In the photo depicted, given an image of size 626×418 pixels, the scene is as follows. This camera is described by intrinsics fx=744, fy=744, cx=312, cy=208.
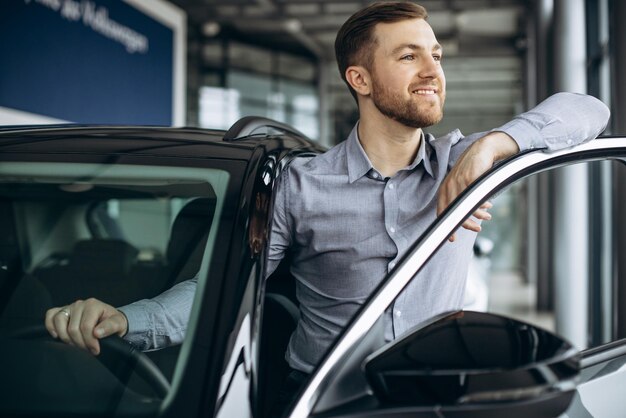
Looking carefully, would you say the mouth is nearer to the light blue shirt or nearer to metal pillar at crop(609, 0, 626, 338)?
the light blue shirt

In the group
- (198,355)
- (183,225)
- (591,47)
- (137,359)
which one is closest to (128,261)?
(183,225)

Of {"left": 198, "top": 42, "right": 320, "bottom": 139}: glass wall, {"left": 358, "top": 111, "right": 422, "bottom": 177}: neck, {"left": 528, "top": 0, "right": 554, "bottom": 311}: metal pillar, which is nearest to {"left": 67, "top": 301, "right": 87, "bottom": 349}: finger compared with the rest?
{"left": 358, "top": 111, "right": 422, "bottom": 177}: neck

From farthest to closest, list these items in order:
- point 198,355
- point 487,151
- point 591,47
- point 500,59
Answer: point 500,59 → point 591,47 → point 487,151 → point 198,355

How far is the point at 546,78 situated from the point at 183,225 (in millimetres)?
7699

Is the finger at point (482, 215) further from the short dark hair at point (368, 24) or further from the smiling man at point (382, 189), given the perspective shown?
the short dark hair at point (368, 24)

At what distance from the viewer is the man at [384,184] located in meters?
1.55

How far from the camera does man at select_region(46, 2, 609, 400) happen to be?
1549 mm

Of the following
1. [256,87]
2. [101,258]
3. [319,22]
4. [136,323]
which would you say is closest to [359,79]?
[101,258]

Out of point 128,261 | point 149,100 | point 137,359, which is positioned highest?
point 149,100

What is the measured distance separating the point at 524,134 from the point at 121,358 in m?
0.86

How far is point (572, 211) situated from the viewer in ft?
20.4

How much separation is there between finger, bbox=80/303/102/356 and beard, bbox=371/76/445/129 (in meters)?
0.82

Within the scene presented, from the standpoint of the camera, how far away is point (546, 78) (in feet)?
27.6

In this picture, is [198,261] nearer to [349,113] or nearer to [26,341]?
[26,341]
